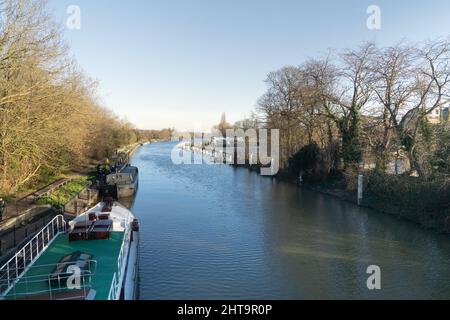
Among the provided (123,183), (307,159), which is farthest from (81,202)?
(307,159)

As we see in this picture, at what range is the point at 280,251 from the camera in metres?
14.1

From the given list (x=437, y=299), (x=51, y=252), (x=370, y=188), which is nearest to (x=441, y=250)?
(x=437, y=299)

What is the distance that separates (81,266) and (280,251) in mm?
8015

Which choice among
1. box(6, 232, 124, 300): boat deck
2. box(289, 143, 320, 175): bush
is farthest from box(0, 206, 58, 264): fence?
box(289, 143, 320, 175): bush

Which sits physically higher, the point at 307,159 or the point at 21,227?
the point at 307,159

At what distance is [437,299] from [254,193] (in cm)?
1729

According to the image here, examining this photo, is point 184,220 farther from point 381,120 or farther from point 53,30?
point 381,120

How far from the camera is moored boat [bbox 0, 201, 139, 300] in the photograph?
7555 millimetres

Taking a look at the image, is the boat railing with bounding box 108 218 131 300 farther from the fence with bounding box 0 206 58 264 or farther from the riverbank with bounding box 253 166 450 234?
the riverbank with bounding box 253 166 450 234

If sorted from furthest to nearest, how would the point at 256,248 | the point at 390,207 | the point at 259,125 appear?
1. the point at 259,125
2. the point at 390,207
3. the point at 256,248

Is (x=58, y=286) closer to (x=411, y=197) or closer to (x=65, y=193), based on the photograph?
(x=65, y=193)

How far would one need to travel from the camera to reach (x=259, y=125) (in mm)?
41312

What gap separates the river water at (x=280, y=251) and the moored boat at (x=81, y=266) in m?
1.35

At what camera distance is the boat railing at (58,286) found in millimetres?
7352
